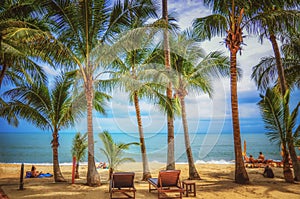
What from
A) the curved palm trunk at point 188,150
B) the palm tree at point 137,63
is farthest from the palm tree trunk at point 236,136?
the palm tree at point 137,63

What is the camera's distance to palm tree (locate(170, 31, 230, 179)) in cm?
1155

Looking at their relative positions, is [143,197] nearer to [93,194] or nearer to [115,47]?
[93,194]

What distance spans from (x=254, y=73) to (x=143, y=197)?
8.07m

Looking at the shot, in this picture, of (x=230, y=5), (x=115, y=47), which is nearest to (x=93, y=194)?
(x=115, y=47)

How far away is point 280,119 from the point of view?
9219mm

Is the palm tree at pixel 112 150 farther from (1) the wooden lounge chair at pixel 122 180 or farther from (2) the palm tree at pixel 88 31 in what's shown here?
(1) the wooden lounge chair at pixel 122 180

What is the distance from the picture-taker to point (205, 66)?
452 inches

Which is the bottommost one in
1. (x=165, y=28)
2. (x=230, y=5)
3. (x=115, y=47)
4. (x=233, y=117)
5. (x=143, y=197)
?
(x=143, y=197)

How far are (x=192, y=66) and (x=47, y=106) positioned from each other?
21.1 ft

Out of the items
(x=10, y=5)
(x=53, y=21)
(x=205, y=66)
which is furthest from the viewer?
(x=205, y=66)

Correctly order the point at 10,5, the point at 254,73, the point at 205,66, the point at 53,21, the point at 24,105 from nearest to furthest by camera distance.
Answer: the point at 10,5, the point at 53,21, the point at 24,105, the point at 205,66, the point at 254,73

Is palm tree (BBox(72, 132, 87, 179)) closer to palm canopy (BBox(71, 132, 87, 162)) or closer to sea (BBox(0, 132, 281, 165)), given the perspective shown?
palm canopy (BBox(71, 132, 87, 162))

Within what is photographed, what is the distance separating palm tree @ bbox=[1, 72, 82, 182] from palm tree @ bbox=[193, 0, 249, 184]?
6.27 metres

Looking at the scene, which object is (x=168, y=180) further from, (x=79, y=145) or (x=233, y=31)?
(x=233, y=31)
